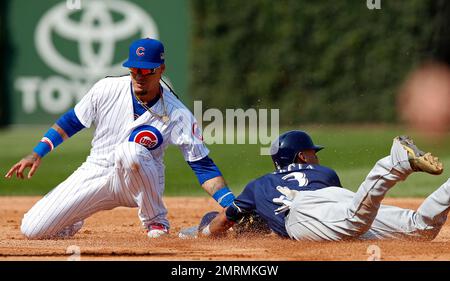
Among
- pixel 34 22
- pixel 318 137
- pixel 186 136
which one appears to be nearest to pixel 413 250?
pixel 186 136

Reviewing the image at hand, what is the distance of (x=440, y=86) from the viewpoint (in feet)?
55.7

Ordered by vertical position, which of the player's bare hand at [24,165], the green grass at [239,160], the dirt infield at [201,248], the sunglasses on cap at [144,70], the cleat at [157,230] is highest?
the sunglasses on cap at [144,70]

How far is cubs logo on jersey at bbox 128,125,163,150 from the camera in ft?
21.1

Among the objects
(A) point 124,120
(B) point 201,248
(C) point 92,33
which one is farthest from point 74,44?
(B) point 201,248

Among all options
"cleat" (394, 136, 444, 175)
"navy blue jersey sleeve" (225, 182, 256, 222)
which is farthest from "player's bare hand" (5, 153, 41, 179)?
"cleat" (394, 136, 444, 175)

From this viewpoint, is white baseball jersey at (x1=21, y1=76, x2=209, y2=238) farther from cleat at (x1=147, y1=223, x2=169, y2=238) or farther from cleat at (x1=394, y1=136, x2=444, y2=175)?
cleat at (x1=394, y1=136, x2=444, y2=175)

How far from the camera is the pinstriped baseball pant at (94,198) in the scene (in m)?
6.45

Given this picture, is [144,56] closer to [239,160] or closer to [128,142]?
[128,142]

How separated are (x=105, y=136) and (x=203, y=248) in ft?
4.00

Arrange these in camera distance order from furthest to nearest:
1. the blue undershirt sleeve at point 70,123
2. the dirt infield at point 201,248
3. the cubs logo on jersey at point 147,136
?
the blue undershirt sleeve at point 70,123 → the cubs logo on jersey at point 147,136 → the dirt infield at point 201,248

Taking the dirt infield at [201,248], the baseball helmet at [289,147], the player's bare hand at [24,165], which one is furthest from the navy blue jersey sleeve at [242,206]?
the player's bare hand at [24,165]

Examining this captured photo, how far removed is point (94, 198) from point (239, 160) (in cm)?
633

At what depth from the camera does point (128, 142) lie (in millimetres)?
6336

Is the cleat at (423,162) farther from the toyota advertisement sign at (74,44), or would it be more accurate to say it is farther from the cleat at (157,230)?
the toyota advertisement sign at (74,44)
